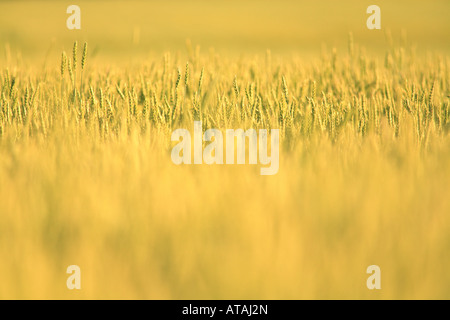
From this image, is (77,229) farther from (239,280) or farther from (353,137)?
(353,137)

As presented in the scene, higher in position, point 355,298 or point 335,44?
point 335,44

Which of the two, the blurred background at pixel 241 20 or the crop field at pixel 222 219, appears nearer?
the crop field at pixel 222 219

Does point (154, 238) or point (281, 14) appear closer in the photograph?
point (154, 238)

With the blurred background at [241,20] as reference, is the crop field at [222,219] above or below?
below

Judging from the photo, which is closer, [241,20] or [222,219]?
[222,219]

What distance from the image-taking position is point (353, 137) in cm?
194

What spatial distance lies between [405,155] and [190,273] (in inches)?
35.5

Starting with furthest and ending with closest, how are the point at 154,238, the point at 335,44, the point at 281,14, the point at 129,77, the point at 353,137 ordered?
1. the point at 281,14
2. the point at 335,44
3. the point at 129,77
4. the point at 353,137
5. the point at 154,238

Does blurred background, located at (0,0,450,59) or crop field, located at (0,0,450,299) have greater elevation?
blurred background, located at (0,0,450,59)

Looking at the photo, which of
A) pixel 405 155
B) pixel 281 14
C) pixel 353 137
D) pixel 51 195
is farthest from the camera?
pixel 281 14

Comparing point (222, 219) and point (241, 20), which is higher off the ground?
point (241, 20)

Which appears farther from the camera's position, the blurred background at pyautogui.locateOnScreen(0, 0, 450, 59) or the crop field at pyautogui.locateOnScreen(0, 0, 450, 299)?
the blurred background at pyautogui.locateOnScreen(0, 0, 450, 59)
